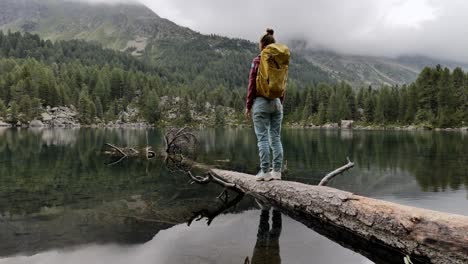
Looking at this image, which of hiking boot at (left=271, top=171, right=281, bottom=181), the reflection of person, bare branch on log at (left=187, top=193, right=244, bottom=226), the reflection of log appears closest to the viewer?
the reflection of log

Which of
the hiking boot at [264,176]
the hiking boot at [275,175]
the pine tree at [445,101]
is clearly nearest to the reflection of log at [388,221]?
the hiking boot at [275,175]

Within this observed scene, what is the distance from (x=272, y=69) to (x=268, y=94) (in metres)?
0.74

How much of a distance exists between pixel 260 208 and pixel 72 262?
252 inches

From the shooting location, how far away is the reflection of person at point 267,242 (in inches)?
296

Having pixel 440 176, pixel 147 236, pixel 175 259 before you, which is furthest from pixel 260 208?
pixel 440 176

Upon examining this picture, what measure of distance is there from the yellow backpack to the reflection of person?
3709 mm

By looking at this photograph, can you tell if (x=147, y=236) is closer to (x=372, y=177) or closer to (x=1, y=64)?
(x=372, y=177)

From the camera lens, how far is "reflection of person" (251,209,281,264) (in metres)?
7.51

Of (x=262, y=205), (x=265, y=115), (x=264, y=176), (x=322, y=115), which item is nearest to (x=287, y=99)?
(x=322, y=115)

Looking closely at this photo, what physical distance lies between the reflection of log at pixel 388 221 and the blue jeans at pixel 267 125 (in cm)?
115

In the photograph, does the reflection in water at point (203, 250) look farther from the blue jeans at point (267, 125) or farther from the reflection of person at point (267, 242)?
the blue jeans at point (267, 125)

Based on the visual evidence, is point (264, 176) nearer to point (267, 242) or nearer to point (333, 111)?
point (267, 242)

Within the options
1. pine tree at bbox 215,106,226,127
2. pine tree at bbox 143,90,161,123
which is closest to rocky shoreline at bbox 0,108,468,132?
pine tree at bbox 215,106,226,127

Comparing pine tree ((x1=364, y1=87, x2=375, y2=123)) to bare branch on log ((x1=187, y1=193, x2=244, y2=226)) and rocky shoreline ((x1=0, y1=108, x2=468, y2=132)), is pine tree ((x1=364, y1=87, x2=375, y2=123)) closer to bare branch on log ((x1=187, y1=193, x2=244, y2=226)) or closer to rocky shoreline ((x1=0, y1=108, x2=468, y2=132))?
rocky shoreline ((x1=0, y1=108, x2=468, y2=132))
